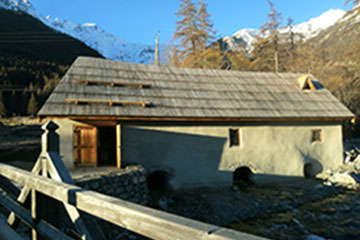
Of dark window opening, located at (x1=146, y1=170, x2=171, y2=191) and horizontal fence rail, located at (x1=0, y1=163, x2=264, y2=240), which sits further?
dark window opening, located at (x1=146, y1=170, x2=171, y2=191)

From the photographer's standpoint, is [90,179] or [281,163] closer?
[90,179]

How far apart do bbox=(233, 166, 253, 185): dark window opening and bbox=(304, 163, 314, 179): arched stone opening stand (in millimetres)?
3230

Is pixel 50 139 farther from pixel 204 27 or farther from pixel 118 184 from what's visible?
pixel 204 27

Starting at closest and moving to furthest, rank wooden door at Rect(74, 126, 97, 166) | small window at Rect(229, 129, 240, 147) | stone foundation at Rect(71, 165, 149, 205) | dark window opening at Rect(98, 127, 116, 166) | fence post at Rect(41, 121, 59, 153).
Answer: fence post at Rect(41, 121, 59, 153), stone foundation at Rect(71, 165, 149, 205), wooden door at Rect(74, 126, 97, 166), small window at Rect(229, 129, 240, 147), dark window opening at Rect(98, 127, 116, 166)

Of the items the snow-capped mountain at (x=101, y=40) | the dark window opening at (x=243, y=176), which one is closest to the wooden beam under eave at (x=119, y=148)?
the dark window opening at (x=243, y=176)

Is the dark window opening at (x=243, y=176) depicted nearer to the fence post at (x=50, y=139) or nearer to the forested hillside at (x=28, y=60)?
the fence post at (x=50, y=139)

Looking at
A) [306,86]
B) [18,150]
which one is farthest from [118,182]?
[306,86]

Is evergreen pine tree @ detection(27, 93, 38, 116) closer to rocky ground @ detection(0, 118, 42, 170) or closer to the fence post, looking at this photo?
rocky ground @ detection(0, 118, 42, 170)

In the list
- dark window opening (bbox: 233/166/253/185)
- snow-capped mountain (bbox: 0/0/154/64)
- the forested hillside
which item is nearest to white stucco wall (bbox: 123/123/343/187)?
dark window opening (bbox: 233/166/253/185)

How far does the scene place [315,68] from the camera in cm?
2600

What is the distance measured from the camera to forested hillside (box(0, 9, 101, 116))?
32.7 metres

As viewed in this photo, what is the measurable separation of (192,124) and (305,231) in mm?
5680

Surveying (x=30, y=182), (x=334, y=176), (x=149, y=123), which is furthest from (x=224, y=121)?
(x=30, y=182)

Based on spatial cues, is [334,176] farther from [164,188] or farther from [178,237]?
[178,237]
